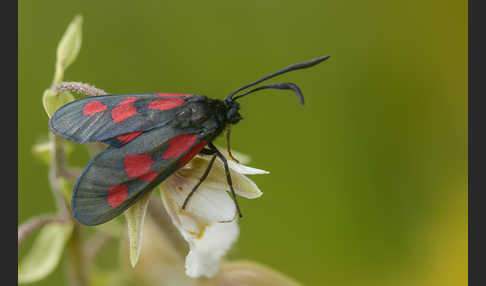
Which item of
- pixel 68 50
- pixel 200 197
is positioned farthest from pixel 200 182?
pixel 68 50

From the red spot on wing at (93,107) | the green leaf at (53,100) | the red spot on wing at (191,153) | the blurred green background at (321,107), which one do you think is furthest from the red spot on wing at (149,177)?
the blurred green background at (321,107)

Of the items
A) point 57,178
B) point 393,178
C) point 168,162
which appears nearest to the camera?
point 168,162

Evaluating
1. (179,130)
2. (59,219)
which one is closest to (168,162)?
(179,130)

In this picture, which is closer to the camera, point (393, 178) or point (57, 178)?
point (57, 178)

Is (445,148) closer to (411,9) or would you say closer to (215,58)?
(411,9)

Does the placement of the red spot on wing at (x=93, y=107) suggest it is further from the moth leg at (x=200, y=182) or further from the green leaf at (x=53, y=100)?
the moth leg at (x=200, y=182)

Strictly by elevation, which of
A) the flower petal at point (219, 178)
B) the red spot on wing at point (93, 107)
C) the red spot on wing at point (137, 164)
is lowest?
the flower petal at point (219, 178)
